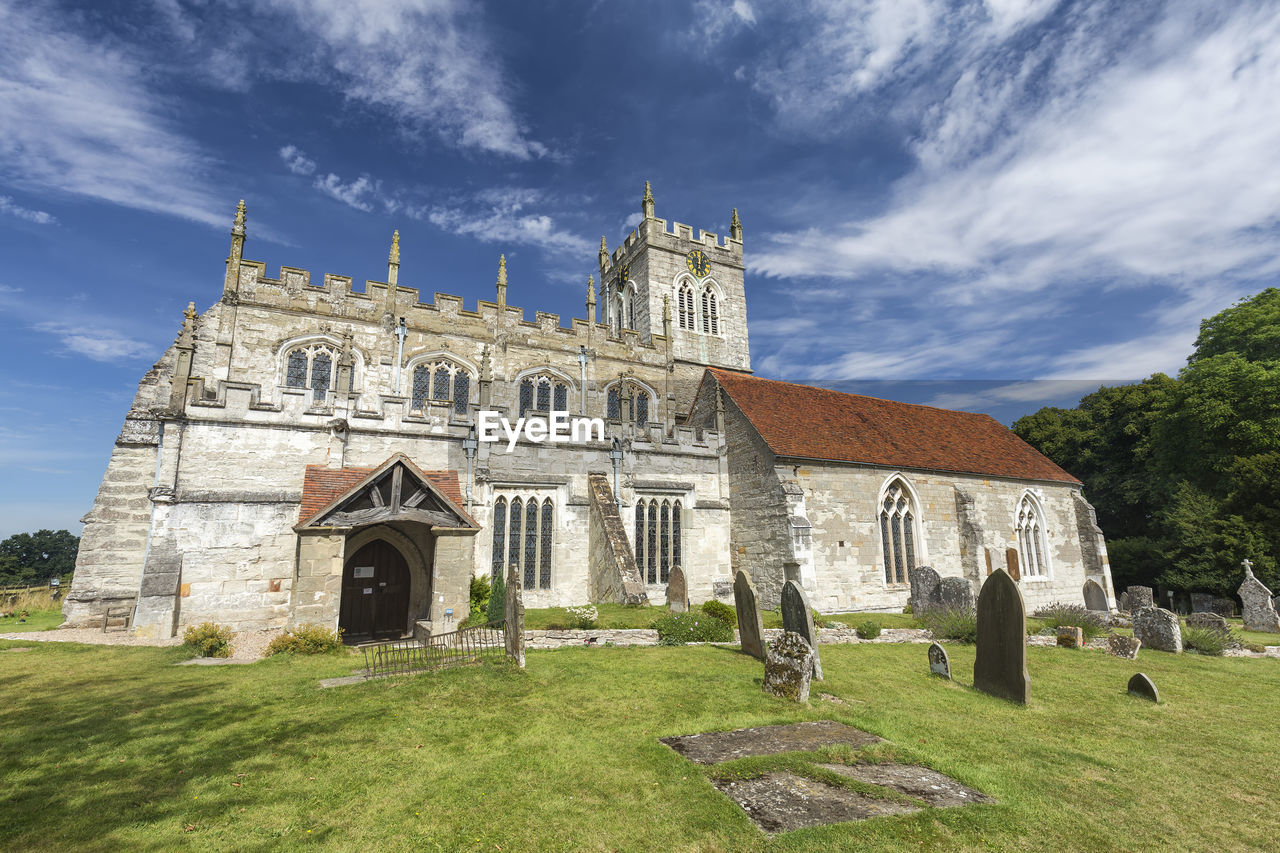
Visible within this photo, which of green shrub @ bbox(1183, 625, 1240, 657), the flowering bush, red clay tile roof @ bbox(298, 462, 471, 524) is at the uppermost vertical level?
red clay tile roof @ bbox(298, 462, 471, 524)

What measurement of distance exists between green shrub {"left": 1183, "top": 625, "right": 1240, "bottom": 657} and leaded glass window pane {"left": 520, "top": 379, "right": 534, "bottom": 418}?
22.0 m

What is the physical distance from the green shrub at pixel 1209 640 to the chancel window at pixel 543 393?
21.1m

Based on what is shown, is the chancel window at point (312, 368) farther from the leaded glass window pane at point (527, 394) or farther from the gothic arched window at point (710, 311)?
the gothic arched window at point (710, 311)

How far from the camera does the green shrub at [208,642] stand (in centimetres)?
1158

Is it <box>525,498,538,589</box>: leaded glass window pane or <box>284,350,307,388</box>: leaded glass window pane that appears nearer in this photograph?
<box>525,498,538,589</box>: leaded glass window pane

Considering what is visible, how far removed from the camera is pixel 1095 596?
21047 millimetres

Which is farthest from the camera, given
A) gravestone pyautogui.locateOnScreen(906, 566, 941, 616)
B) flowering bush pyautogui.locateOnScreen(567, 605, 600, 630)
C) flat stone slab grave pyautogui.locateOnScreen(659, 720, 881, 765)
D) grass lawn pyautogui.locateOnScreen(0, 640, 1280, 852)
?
gravestone pyautogui.locateOnScreen(906, 566, 941, 616)

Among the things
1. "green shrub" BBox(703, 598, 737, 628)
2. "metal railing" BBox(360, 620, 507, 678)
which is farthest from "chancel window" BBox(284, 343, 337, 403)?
"green shrub" BBox(703, 598, 737, 628)

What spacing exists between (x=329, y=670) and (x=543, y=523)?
8.01 m

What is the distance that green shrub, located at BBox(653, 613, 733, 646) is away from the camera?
1305cm

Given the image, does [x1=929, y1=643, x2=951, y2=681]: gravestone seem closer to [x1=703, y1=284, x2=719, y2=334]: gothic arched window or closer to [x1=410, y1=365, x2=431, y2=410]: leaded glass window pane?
[x1=410, y1=365, x2=431, y2=410]: leaded glass window pane

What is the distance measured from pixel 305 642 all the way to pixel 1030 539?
90.6 feet

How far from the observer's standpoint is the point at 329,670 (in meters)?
10.2

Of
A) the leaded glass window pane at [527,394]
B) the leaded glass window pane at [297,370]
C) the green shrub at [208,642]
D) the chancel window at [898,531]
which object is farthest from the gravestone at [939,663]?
the leaded glass window pane at [297,370]
